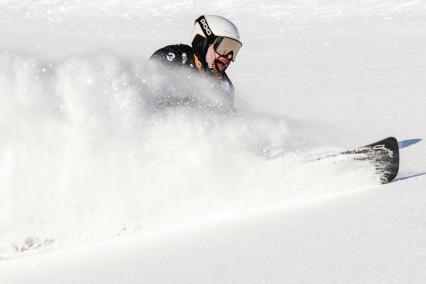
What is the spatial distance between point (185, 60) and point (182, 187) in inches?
47.9

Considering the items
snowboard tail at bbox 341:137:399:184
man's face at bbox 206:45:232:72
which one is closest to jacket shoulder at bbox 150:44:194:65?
man's face at bbox 206:45:232:72

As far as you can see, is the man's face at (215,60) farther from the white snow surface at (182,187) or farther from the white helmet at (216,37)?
the white snow surface at (182,187)

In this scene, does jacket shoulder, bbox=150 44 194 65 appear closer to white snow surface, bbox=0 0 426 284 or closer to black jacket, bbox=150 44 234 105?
black jacket, bbox=150 44 234 105

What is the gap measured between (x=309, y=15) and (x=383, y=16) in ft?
5.10

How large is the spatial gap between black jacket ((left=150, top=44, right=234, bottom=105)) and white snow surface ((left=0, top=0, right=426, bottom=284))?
134mm

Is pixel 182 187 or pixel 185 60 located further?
pixel 185 60

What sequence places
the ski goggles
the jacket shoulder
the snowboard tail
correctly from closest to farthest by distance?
the snowboard tail → the jacket shoulder → the ski goggles

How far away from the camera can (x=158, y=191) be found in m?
4.48

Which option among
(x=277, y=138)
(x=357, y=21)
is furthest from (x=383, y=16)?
(x=277, y=138)

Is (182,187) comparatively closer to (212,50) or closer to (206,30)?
(212,50)

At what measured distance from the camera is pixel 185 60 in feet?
17.4

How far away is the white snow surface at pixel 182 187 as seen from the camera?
3119mm

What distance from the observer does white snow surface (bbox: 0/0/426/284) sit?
3119mm

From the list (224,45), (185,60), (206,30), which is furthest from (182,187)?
(206,30)
